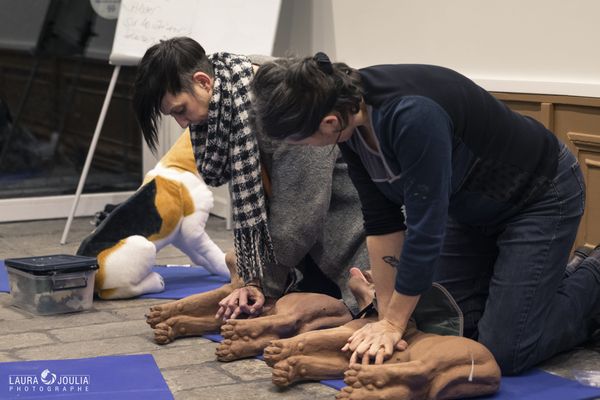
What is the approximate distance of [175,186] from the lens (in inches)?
145

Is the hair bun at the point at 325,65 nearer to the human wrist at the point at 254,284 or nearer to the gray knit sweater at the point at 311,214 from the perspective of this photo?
the gray knit sweater at the point at 311,214

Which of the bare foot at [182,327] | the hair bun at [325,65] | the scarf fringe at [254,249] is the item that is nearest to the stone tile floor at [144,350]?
the bare foot at [182,327]

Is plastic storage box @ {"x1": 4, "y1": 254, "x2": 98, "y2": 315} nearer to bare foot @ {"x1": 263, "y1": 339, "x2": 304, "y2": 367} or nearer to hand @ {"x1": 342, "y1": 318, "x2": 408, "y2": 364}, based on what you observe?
bare foot @ {"x1": 263, "y1": 339, "x2": 304, "y2": 367}

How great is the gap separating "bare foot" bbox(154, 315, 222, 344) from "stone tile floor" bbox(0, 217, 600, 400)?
2 cm

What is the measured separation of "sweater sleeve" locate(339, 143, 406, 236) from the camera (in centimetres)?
253

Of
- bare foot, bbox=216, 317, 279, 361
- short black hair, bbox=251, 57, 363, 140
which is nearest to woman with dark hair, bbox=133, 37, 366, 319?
bare foot, bbox=216, 317, 279, 361

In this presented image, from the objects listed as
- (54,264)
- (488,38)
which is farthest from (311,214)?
(488,38)

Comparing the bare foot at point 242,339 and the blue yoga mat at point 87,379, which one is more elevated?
the bare foot at point 242,339

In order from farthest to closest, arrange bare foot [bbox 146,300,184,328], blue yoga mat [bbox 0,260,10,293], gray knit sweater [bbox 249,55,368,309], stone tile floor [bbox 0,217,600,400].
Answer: blue yoga mat [bbox 0,260,10,293] → bare foot [bbox 146,300,184,328] → gray knit sweater [bbox 249,55,368,309] → stone tile floor [bbox 0,217,600,400]

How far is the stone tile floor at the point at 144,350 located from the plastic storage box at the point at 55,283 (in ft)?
0.13

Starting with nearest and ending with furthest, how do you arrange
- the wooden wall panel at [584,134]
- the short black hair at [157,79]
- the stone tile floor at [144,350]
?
1. the stone tile floor at [144,350]
2. the short black hair at [157,79]
3. the wooden wall panel at [584,134]

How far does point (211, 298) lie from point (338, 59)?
1.96 m

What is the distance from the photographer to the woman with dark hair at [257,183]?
9.27 ft

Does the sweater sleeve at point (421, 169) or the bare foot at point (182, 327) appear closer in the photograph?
the sweater sleeve at point (421, 169)
